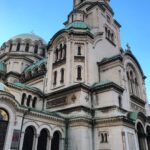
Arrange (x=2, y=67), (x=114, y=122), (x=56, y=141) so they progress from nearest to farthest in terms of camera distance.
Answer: (x=114, y=122)
(x=56, y=141)
(x=2, y=67)

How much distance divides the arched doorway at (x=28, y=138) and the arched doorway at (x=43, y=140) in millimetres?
1072

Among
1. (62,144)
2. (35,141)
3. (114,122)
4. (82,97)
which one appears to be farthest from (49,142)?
(114,122)

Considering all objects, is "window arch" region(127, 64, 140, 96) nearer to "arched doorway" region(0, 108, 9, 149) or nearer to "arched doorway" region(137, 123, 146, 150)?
"arched doorway" region(137, 123, 146, 150)

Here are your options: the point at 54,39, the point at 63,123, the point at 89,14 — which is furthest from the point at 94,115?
the point at 89,14

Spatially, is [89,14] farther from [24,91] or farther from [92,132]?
[92,132]

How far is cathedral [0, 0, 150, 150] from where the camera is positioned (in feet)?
64.4

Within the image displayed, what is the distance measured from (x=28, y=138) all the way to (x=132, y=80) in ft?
63.5

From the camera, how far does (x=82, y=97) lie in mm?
24031

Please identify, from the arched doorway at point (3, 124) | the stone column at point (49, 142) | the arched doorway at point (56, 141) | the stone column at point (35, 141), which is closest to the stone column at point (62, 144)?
the arched doorway at point (56, 141)

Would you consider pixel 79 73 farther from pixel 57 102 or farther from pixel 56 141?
pixel 56 141

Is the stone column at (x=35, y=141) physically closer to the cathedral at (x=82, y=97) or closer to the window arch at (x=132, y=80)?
the cathedral at (x=82, y=97)

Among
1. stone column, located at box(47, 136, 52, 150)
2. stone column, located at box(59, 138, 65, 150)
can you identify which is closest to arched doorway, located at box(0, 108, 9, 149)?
stone column, located at box(47, 136, 52, 150)

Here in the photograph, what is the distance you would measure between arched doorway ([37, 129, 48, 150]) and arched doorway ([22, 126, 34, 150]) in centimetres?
107

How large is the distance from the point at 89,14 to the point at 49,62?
513 inches
